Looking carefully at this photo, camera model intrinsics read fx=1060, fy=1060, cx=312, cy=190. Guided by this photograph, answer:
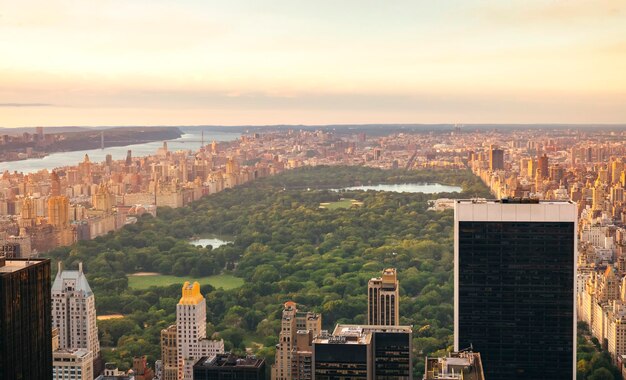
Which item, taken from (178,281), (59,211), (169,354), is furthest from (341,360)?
(59,211)

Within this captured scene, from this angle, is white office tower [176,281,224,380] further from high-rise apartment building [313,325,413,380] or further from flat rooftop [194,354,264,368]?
high-rise apartment building [313,325,413,380]

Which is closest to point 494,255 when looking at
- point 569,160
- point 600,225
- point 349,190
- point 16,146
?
point 600,225

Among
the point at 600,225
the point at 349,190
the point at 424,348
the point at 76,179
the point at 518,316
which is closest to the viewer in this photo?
the point at 518,316

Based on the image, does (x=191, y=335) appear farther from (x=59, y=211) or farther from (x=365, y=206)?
(x=365, y=206)

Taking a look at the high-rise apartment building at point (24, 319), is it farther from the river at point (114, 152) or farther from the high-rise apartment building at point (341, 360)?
the river at point (114, 152)

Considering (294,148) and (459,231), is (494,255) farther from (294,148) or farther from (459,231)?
(294,148)

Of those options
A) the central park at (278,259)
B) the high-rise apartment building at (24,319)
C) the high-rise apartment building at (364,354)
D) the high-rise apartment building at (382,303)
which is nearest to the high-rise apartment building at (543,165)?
the central park at (278,259)
